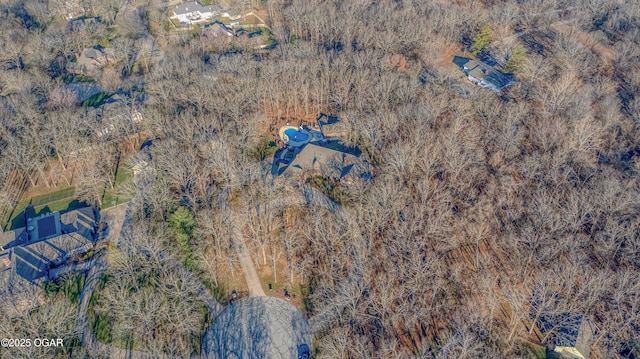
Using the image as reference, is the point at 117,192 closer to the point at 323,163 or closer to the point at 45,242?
the point at 45,242

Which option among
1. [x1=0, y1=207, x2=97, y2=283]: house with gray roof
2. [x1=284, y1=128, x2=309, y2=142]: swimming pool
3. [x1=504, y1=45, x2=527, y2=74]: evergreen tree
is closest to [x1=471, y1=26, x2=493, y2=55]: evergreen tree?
[x1=504, y1=45, x2=527, y2=74]: evergreen tree

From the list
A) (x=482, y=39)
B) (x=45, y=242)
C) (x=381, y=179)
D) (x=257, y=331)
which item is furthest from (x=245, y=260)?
(x=482, y=39)

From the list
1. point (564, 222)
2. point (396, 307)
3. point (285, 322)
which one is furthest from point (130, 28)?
point (564, 222)

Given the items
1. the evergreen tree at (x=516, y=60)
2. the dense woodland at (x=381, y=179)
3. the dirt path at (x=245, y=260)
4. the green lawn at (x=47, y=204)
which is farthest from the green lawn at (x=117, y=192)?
the evergreen tree at (x=516, y=60)

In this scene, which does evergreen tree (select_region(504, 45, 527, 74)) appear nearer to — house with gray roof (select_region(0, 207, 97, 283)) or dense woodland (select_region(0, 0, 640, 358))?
dense woodland (select_region(0, 0, 640, 358))

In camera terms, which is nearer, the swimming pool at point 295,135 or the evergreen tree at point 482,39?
the swimming pool at point 295,135

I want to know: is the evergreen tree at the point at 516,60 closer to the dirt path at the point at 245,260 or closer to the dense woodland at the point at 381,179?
the dense woodland at the point at 381,179
